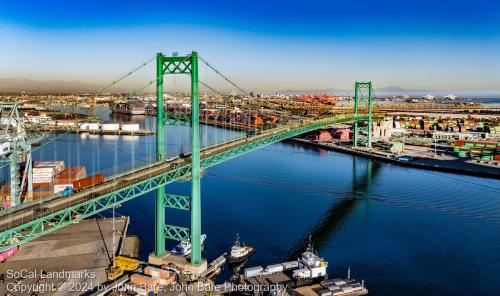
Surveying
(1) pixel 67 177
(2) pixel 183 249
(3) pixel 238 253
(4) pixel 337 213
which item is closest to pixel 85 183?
(2) pixel 183 249

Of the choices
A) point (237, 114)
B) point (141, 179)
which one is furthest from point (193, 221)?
point (237, 114)

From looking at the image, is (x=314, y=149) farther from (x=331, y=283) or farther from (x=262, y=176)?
(x=331, y=283)

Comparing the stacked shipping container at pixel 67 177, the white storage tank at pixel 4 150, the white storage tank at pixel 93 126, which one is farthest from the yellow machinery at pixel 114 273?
the white storage tank at pixel 93 126

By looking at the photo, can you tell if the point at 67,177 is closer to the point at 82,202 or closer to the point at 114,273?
the point at 114,273

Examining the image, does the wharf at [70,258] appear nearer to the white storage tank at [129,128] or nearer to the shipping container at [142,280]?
the shipping container at [142,280]

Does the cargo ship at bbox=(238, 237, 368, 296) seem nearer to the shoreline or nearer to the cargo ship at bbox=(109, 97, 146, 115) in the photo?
the shoreline
